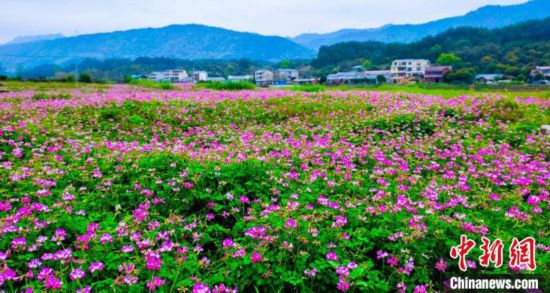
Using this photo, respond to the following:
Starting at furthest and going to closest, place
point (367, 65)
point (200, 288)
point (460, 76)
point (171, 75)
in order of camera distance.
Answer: point (171, 75) → point (367, 65) → point (460, 76) → point (200, 288)

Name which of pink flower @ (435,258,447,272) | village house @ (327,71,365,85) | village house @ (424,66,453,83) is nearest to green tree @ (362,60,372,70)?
village house @ (327,71,365,85)

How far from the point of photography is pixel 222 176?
4.96 m

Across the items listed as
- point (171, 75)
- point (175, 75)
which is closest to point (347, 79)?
point (175, 75)

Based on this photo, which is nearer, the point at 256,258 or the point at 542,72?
the point at 256,258

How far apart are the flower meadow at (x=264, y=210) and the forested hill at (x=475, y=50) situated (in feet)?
321

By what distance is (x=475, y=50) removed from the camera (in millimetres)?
116625

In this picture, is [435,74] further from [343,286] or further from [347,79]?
[343,286]

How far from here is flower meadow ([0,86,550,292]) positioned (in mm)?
3109

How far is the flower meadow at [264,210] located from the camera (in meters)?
3.11

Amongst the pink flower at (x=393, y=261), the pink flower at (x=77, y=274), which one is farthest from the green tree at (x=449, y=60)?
the pink flower at (x=77, y=274)

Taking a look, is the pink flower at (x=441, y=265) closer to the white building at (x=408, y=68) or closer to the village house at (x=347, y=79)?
the village house at (x=347, y=79)

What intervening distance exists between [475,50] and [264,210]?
135 metres

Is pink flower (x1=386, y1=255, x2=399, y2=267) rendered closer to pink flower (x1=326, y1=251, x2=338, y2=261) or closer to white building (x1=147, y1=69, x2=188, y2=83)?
pink flower (x1=326, y1=251, x2=338, y2=261)

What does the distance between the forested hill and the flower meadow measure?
97.9m
